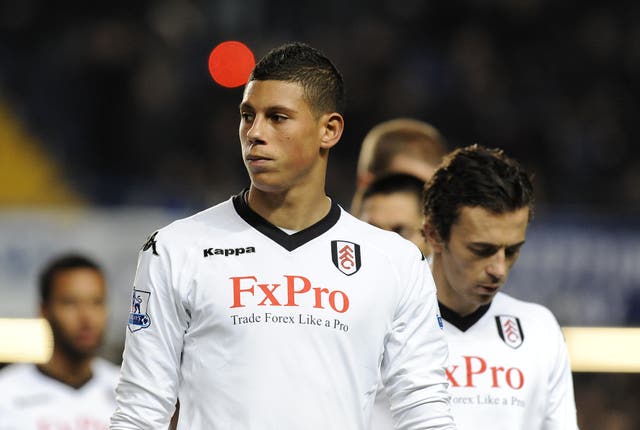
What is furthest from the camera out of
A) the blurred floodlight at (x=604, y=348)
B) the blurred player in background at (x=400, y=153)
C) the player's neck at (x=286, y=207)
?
the blurred floodlight at (x=604, y=348)

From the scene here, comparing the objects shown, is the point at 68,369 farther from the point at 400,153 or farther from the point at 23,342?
the point at 400,153

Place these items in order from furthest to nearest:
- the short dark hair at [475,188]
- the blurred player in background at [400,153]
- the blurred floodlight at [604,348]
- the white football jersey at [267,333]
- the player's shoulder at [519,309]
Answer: the blurred floodlight at [604,348], the blurred player in background at [400,153], the player's shoulder at [519,309], the short dark hair at [475,188], the white football jersey at [267,333]

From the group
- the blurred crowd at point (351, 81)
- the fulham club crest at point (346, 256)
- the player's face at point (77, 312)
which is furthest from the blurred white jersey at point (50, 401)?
the blurred crowd at point (351, 81)

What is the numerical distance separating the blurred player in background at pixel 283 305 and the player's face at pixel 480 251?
0.45 metres

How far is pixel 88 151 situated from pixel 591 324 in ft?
13.6

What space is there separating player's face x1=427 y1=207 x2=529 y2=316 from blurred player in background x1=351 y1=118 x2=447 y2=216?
4.95 ft

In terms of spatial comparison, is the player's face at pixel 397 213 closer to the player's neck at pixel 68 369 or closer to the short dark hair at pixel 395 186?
the short dark hair at pixel 395 186

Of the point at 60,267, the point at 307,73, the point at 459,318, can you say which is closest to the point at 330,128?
the point at 307,73

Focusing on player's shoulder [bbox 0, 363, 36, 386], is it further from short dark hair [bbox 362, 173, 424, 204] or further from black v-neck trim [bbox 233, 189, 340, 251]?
black v-neck trim [bbox 233, 189, 340, 251]

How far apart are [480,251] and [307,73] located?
0.92 m

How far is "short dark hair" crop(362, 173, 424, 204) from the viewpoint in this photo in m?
5.37

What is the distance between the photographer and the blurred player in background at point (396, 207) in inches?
209

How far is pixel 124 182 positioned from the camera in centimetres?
978

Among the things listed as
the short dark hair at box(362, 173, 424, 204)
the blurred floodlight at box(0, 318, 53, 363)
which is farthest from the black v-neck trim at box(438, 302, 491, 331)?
the blurred floodlight at box(0, 318, 53, 363)
